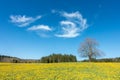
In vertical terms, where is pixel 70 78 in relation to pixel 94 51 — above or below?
below

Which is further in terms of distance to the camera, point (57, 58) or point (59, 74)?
point (57, 58)

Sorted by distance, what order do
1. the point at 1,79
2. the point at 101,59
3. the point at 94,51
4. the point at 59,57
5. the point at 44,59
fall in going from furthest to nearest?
the point at 59,57 < the point at 44,59 < the point at 101,59 < the point at 94,51 < the point at 1,79

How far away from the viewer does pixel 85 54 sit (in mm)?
91062

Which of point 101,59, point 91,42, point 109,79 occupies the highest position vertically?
point 91,42

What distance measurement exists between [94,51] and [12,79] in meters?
71.4

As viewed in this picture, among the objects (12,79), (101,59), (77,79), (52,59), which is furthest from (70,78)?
(52,59)

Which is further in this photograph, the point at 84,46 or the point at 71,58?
the point at 71,58

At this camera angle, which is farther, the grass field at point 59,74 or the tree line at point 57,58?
the tree line at point 57,58

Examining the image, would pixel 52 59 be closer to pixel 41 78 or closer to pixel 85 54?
pixel 85 54

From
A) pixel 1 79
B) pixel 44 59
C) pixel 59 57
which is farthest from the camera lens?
pixel 59 57

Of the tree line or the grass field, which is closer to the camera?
the grass field

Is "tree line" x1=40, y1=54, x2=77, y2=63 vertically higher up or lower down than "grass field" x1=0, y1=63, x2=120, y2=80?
higher up

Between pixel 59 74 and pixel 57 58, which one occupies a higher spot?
pixel 57 58

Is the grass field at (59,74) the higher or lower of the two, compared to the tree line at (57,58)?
lower
